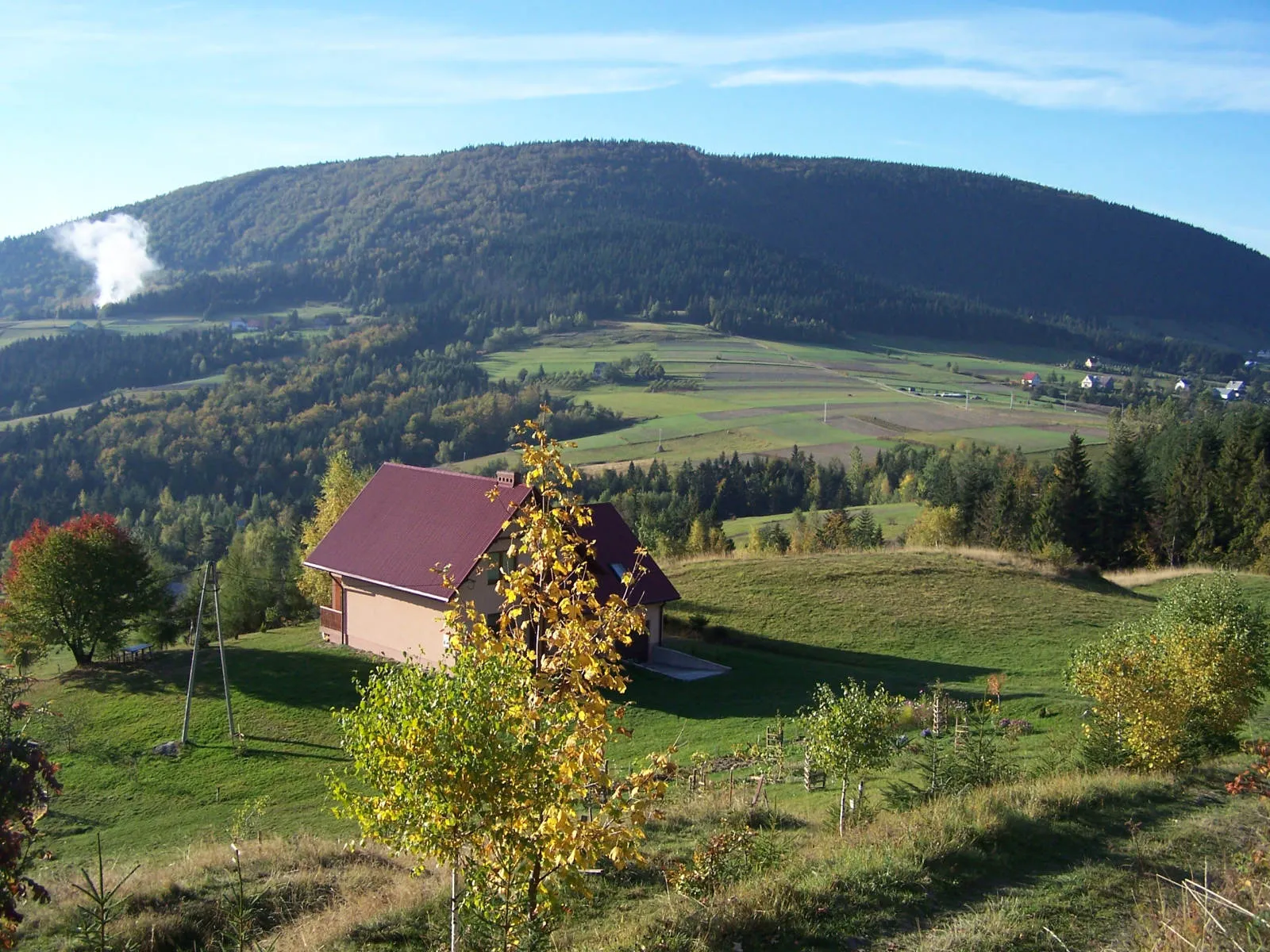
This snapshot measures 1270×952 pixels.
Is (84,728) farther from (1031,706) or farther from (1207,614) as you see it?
(1207,614)

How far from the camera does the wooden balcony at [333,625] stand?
34125mm

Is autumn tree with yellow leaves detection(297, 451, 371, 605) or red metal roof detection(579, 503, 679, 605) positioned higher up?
red metal roof detection(579, 503, 679, 605)

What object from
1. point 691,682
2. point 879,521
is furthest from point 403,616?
point 879,521

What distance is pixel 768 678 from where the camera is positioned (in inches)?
1195

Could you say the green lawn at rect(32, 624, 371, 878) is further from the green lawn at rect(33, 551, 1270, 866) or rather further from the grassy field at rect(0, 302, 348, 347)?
the grassy field at rect(0, 302, 348, 347)

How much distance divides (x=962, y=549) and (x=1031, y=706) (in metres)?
24.6

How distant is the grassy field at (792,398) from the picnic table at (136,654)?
4878cm

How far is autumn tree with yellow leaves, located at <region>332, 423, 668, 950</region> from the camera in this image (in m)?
6.75

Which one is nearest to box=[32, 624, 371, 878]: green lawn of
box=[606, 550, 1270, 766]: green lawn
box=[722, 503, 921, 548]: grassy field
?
box=[606, 550, 1270, 766]: green lawn

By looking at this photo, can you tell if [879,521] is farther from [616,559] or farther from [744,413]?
[616,559]

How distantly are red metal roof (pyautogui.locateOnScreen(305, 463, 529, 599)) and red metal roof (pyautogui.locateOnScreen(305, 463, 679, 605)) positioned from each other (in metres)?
0.03

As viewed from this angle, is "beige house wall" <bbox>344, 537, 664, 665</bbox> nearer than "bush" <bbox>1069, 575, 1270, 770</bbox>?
No

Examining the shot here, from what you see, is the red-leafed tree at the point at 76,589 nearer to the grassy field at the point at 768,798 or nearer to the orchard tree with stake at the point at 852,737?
the grassy field at the point at 768,798

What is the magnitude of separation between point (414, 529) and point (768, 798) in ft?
63.1
